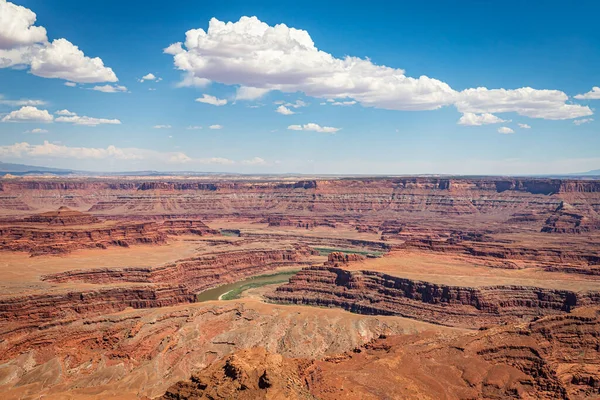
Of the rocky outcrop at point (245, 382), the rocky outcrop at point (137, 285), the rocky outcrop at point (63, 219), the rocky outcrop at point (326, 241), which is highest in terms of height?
the rocky outcrop at point (245, 382)

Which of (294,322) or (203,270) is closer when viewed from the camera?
(294,322)

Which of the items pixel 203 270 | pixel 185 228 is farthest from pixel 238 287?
pixel 185 228

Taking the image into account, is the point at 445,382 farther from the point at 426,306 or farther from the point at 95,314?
the point at 95,314

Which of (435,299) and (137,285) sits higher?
(137,285)

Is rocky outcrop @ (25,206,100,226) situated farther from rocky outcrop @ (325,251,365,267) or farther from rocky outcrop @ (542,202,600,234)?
rocky outcrop @ (542,202,600,234)

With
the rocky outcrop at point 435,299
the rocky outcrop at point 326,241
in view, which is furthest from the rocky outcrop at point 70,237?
the rocky outcrop at point 435,299

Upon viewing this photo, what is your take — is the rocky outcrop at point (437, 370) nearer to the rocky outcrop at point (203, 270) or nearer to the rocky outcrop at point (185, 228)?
the rocky outcrop at point (203, 270)

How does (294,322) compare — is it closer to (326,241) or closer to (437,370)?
(437,370)

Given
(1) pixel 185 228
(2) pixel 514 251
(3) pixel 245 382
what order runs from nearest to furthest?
(3) pixel 245 382
(2) pixel 514 251
(1) pixel 185 228

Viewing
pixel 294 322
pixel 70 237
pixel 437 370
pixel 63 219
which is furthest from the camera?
pixel 63 219
